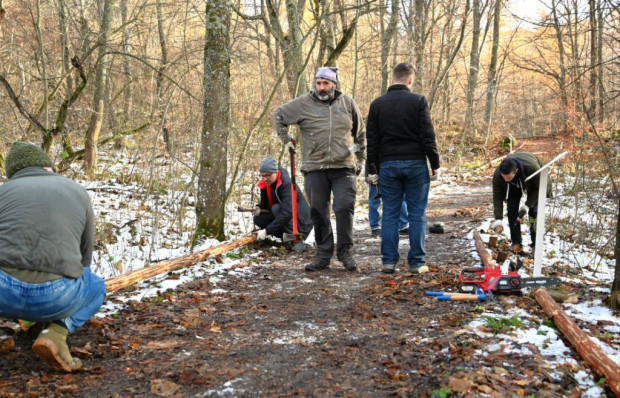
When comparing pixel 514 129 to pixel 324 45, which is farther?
pixel 514 129

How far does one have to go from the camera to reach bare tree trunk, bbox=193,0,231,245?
7410mm

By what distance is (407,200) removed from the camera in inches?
236

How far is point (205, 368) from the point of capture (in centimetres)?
348

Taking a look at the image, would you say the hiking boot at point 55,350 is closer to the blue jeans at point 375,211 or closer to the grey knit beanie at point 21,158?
the grey knit beanie at point 21,158

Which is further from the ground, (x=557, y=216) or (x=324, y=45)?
(x=324, y=45)

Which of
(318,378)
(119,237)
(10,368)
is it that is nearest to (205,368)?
(318,378)

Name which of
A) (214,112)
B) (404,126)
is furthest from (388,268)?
(214,112)

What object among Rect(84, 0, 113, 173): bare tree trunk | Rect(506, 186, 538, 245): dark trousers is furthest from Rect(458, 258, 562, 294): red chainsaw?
Rect(84, 0, 113, 173): bare tree trunk

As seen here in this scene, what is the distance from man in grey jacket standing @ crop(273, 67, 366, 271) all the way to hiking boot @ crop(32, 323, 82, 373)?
3418mm

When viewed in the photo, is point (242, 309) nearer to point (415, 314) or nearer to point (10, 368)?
point (415, 314)

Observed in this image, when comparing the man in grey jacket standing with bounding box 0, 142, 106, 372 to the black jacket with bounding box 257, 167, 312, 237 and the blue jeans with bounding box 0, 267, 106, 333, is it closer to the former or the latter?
the blue jeans with bounding box 0, 267, 106, 333

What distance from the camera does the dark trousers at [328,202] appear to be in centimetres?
632

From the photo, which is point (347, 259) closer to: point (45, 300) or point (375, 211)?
point (375, 211)

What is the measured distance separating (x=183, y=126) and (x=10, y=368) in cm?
884
